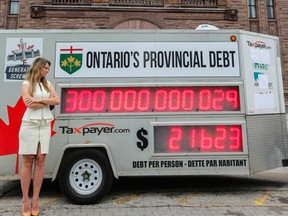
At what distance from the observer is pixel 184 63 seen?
15.9ft

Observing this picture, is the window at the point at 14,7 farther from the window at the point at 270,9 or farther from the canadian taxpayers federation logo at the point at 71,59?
the window at the point at 270,9

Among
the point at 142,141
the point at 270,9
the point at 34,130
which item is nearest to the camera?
the point at 34,130

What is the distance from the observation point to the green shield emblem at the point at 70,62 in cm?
469

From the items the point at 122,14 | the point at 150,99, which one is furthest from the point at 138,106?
the point at 122,14

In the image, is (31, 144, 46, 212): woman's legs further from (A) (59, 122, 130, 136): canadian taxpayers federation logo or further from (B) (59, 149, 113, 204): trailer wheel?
(A) (59, 122, 130, 136): canadian taxpayers federation logo

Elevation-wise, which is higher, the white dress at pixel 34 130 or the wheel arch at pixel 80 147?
the white dress at pixel 34 130

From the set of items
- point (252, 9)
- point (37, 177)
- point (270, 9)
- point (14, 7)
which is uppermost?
point (270, 9)

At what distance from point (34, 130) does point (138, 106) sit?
1783mm

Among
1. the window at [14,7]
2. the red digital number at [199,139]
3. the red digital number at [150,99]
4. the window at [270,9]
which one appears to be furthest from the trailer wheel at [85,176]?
the window at [270,9]

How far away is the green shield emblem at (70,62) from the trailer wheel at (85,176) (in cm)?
144

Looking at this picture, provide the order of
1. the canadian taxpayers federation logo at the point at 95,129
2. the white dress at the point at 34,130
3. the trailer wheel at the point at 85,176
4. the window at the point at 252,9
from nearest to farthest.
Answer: the white dress at the point at 34,130, the trailer wheel at the point at 85,176, the canadian taxpayers federation logo at the point at 95,129, the window at the point at 252,9

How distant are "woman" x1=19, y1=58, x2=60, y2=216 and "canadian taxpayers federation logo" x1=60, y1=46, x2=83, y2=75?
811mm

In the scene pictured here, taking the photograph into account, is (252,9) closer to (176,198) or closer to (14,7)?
(14,7)

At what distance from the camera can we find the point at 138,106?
4.69 m
